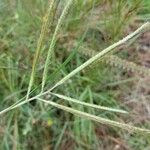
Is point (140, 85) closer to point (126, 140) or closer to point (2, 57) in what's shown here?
point (126, 140)

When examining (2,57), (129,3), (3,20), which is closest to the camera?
(129,3)

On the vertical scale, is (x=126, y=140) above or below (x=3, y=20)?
below

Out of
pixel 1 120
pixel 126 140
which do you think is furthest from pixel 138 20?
pixel 1 120

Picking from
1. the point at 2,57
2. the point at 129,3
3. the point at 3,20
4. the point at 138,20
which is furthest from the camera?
the point at 138,20

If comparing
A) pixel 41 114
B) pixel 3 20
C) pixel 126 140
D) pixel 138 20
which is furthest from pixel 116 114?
pixel 3 20

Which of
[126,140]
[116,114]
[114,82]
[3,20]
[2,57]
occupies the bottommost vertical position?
[126,140]

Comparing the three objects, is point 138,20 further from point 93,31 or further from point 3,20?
point 3,20

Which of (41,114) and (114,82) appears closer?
(41,114)

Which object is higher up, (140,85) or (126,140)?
(140,85)

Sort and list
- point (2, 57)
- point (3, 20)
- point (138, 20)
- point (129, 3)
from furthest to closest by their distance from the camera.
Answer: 1. point (138, 20)
2. point (3, 20)
3. point (2, 57)
4. point (129, 3)
